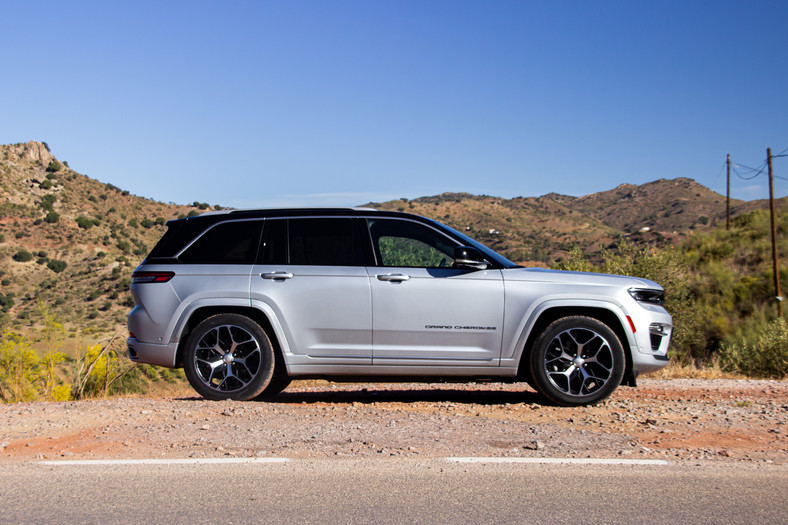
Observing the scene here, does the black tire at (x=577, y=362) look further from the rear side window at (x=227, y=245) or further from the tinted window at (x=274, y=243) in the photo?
the rear side window at (x=227, y=245)

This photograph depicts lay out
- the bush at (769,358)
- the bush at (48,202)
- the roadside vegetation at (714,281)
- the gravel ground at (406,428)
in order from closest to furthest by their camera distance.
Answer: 1. the gravel ground at (406,428)
2. the bush at (769,358)
3. the roadside vegetation at (714,281)
4. the bush at (48,202)

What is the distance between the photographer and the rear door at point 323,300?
704cm

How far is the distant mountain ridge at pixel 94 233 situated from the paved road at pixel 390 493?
31.4 m

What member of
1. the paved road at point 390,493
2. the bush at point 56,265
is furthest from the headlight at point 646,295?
the bush at point 56,265

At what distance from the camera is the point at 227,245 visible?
24.5ft

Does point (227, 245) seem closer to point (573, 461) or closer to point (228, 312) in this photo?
point (228, 312)

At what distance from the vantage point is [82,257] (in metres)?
55.4

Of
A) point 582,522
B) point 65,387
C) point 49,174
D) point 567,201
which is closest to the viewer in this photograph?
point 582,522

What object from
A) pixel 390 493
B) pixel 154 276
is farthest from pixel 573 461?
pixel 154 276

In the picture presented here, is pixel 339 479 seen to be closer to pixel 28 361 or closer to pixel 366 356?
pixel 366 356

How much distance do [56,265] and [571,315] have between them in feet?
176

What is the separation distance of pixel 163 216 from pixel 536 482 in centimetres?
6908

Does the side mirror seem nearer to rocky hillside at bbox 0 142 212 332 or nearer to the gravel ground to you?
the gravel ground

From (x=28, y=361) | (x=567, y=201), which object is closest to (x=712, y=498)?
(x=28, y=361)
